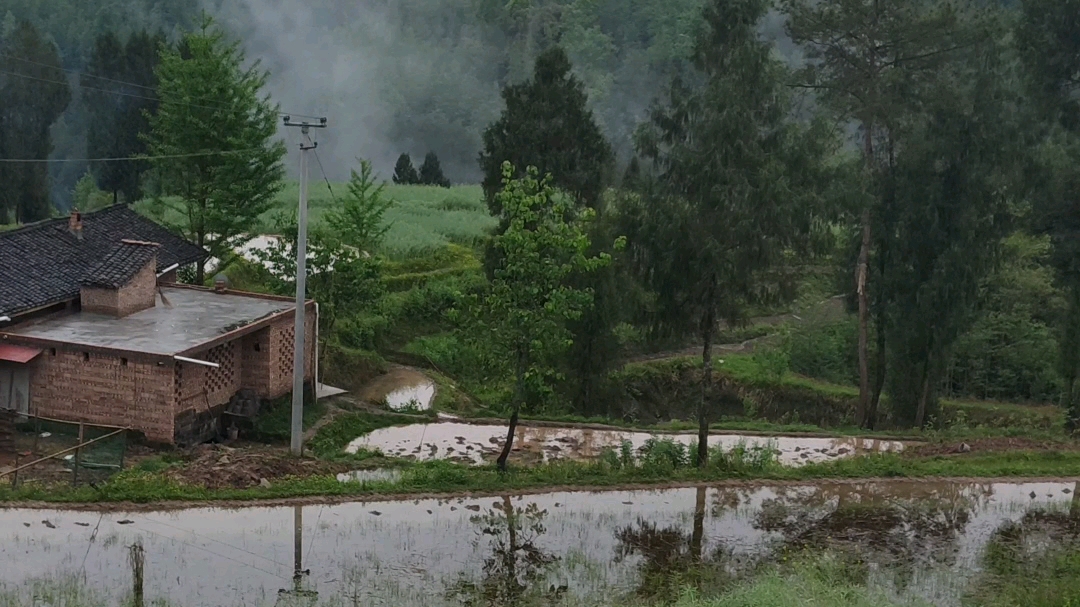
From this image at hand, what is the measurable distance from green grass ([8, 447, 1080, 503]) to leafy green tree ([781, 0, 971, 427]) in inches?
241

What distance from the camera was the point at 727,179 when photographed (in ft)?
53.9

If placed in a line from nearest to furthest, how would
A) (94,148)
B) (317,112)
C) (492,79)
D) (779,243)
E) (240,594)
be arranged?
1. (240,594)
2. (779,243)
3. (94,148)
4. (317,112)
5. (492,79)

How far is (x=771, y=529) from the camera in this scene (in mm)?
15469

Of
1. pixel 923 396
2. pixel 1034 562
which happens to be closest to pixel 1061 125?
pixel 923 396

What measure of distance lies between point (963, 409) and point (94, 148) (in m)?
33.5

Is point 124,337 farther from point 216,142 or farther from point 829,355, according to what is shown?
point 829,355

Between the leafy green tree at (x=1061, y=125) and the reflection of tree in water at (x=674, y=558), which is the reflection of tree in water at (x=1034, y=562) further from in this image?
the leafy green tree at (x=1061, y=125)

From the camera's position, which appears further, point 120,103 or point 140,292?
point 120,103

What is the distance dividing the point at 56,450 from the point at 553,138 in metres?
12.1

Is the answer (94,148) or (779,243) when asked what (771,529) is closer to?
(779,243)

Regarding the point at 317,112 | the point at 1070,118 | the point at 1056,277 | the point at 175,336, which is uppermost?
the point at 317,112

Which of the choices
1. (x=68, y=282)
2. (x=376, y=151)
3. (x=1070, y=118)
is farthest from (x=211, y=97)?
(x=376, y=151)

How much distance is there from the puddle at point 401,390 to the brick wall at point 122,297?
4.71 meters

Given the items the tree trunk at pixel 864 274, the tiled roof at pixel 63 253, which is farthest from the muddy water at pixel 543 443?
the tiled roof at pixel 63 253
